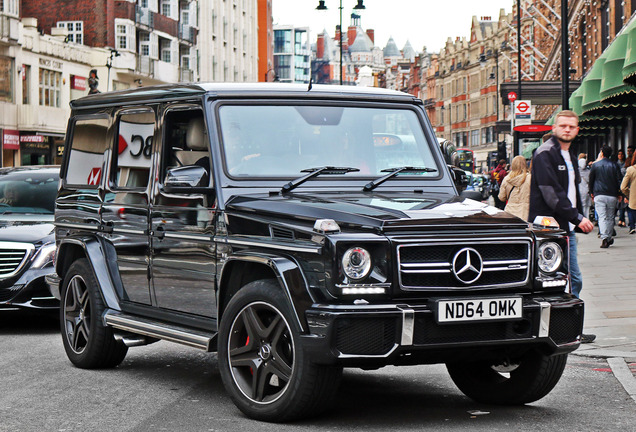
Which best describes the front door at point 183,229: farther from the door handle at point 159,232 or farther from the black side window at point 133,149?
the black side window at point 133,149

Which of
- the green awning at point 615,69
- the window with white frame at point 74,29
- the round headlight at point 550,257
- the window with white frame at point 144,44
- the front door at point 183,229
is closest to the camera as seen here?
the round headlight at point 550,257

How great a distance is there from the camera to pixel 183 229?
23.8 feet

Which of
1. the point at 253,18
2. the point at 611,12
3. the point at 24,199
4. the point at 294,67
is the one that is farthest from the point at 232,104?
the point at 294,67

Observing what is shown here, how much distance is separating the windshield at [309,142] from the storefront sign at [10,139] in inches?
1724

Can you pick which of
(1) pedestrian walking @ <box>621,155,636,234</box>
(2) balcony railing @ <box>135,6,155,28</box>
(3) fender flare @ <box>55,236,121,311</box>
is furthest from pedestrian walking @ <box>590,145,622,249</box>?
(2) balcony railing @ <box>135,6,155,28</box>

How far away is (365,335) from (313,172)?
5.54 feet

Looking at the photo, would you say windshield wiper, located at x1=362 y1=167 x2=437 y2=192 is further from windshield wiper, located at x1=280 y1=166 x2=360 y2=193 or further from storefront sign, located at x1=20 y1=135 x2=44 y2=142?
storefront sign, located at x1=20 y1=135 x2=44 y2=142

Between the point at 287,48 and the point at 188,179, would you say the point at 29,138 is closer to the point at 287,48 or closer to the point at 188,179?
the point at 188,179

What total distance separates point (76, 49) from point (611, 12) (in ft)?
93.4

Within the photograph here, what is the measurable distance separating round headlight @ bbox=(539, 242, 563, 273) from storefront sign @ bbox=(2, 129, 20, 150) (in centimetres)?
4527

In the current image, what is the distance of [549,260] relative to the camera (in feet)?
21.0

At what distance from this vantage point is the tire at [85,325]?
27.3 ft

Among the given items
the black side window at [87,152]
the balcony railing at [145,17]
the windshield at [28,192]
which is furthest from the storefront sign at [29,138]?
the black side window at [87,152]

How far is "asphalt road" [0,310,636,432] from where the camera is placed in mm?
6246
